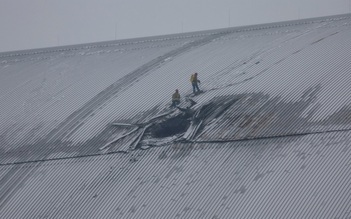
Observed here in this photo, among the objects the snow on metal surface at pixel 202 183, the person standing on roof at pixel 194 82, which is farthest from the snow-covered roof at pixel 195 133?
the person standing on roof at pixel 194 82

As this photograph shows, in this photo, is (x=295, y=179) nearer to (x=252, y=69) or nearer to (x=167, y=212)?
(x=167, y=212)

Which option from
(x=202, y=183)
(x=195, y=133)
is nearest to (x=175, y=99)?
(x=195, y=133)

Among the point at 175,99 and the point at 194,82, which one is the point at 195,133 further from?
the point at 194,82

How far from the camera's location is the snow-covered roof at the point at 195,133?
28.7 m

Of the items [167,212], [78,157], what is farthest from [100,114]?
[167,212]

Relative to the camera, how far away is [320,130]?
30.1 m


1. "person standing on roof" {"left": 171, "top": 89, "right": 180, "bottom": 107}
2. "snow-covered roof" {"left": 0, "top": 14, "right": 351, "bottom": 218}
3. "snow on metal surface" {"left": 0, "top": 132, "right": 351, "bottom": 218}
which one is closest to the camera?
"snow on metal surface" {"left": 0, "top": 132, "right": 351, "bottom": 218}

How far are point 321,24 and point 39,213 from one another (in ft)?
58.8

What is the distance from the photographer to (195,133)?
33219mm

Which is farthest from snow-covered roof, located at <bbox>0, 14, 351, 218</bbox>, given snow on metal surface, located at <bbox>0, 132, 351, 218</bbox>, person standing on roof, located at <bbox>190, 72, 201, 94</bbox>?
person standing on roof, located at <bbox>190, 72, 201, 94</bbox>

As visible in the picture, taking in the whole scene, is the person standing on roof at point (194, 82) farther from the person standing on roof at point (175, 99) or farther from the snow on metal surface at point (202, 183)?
the snow on metal surface at point (202, 183)

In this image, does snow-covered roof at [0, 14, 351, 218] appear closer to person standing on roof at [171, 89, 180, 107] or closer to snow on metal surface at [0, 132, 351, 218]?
snow on metal surface at [0, 132, 351, 218]

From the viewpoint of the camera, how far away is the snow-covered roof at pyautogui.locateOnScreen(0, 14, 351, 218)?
94.0ft

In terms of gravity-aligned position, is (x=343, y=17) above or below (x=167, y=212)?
above
